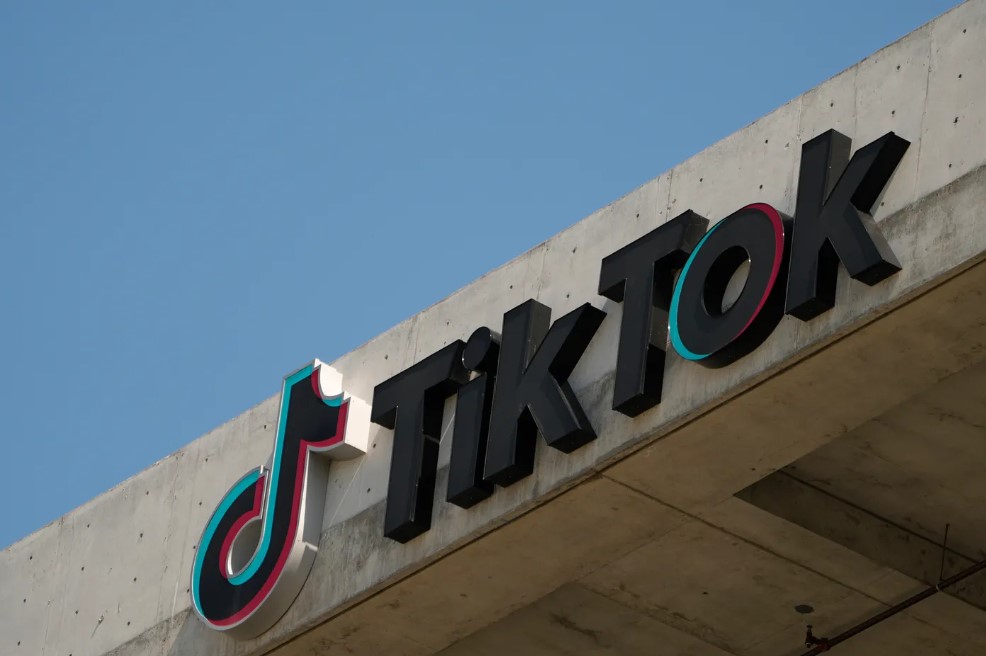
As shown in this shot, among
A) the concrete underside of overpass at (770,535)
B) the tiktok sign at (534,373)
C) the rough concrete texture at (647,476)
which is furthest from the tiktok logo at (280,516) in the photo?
the concrete underside of overpass at (770,535)

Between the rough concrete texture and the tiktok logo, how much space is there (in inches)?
6.0

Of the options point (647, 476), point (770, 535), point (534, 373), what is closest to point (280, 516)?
point (534, 373)

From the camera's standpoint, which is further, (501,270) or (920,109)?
(501,270)

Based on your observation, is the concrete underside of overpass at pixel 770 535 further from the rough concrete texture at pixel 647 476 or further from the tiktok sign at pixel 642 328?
the tiktok sign at pixel 642 328

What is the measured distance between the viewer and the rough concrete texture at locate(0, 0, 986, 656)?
13.2 meters

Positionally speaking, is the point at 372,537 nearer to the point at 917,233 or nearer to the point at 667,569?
the point at 667,569

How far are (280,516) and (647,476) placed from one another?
3681mm

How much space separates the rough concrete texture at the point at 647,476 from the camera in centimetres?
1321

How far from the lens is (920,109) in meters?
13.5

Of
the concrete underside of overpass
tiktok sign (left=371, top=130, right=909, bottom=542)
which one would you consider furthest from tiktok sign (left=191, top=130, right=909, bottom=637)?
the concrete underside of overpass

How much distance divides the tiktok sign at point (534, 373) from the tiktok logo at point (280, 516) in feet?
0.05

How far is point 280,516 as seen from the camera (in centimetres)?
1697

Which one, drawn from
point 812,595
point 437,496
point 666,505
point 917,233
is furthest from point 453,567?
point 917,233

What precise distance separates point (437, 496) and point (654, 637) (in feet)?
9.43
